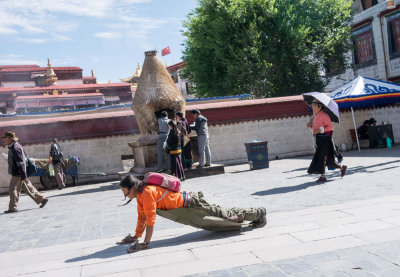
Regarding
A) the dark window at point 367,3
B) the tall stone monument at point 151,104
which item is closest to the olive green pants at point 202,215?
the tall stone monument at point 151,104

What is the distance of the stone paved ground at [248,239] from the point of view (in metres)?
4.35

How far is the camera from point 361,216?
19.5 feet

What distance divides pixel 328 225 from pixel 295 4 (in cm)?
2342

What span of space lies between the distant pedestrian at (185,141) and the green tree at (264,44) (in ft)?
41.5

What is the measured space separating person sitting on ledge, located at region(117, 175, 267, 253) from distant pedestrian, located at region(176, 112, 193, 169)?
7.25 m

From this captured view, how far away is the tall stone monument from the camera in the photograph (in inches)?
550

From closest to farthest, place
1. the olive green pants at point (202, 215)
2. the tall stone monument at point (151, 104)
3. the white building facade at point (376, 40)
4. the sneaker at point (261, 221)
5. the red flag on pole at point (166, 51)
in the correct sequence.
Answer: the olive green pants at point (202, 215) → the sneaker at point (261, 221) → the tall stone monument at point (151, 104) → the white building facade at point (376, 40) → the red flag on pole at point (166, 51)

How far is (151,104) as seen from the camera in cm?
1402

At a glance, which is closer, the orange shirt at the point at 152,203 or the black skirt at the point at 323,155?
the orange shirt at the point at 152,203

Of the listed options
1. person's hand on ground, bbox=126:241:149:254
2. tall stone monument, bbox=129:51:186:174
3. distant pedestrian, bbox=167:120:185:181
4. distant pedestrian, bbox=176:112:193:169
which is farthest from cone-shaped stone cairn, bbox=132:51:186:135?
person's hand on ground, bbox=126:241:149:254

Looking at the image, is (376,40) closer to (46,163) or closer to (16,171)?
(46,163)

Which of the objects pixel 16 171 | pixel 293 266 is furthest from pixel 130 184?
pixel 16 171

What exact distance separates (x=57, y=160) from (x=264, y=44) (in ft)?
53.0

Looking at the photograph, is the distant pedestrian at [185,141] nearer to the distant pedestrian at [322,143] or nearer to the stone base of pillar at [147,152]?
the stone base of pillar at [147,152]
